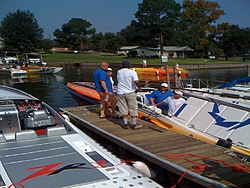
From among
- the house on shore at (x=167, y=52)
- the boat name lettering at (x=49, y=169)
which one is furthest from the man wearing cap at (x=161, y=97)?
the house on shore at (x=167, y=52)

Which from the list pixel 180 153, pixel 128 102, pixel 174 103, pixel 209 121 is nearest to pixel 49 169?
pixel 180 153

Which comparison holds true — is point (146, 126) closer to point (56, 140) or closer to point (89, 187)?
point (56, 140)

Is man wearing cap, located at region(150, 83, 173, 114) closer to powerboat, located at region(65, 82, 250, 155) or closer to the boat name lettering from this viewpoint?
powerboat, located at region(65, 82, 250, 155)

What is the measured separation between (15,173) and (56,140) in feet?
4.94

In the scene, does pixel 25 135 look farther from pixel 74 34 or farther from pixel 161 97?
pixel 74 34

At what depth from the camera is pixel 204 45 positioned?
62.2 meters

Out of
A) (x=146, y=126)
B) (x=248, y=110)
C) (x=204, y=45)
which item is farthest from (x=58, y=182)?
(x=204, y=45)

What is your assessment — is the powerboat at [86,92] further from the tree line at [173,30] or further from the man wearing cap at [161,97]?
the tree line at [173,30]

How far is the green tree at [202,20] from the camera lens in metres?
61.0

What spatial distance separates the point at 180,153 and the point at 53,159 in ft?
8.21

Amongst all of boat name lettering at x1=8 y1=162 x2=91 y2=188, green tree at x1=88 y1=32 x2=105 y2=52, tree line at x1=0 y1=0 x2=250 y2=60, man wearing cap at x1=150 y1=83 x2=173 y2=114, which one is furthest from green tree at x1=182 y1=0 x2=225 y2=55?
boat name lettering at x1=8 y1=162 x2=91 y2=188

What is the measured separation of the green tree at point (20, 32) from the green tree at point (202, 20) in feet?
119

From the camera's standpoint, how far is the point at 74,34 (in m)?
94.4

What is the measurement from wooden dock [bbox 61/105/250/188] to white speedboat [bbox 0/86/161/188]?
1.06 meters
